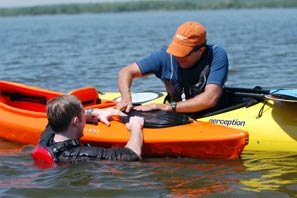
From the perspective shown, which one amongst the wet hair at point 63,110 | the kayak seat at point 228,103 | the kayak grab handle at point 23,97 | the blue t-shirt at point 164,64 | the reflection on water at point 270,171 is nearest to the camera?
the wet hair at point 63,110

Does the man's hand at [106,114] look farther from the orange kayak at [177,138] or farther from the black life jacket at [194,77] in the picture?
the black life jacket at [194,77]

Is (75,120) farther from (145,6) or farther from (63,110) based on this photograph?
(145,6)

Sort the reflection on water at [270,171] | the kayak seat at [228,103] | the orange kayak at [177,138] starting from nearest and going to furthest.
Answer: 1. the reflection on water at [270,171]
2. the orange kayak at [177,138]
3. the kayak seat at [228,103]

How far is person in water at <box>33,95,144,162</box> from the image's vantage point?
15.5ft

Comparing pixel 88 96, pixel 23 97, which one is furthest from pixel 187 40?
pixel 23 97

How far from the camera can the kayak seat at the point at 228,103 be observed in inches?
233

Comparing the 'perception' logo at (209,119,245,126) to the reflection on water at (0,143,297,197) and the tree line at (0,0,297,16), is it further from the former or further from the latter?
the tree line at (0,0,297,16)

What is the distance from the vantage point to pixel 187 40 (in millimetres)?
5598

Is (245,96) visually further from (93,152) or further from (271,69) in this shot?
(271,69)

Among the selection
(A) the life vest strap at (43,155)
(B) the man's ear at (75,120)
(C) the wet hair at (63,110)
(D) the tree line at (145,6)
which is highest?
(C) the wet hair at (63,110)

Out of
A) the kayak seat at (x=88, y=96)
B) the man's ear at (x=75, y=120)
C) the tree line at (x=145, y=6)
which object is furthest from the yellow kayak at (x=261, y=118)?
the tree line at (x=145, y=6)

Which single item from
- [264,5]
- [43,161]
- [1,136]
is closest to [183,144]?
[43,161]

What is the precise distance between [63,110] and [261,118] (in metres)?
1.97

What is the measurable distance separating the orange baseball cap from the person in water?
2.58 ft
